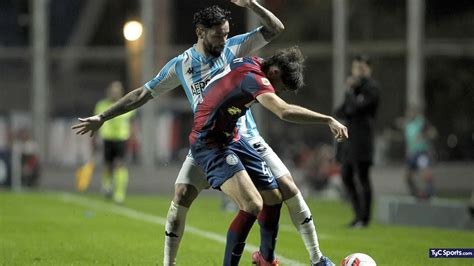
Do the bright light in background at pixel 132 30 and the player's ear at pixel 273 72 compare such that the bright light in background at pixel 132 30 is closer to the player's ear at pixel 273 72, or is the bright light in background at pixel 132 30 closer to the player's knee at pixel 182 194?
the player's knee at pixel 182 194

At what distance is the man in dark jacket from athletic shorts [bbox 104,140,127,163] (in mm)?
6341

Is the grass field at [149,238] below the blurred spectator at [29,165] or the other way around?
below

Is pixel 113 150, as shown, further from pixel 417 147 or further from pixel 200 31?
pixel 200 31

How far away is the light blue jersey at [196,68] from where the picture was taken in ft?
26.9

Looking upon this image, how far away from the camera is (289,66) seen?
25.2ft

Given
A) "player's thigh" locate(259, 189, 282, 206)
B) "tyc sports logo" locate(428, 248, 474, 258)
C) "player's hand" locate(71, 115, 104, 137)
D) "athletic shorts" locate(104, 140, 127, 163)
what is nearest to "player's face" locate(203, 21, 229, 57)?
"player's hand" locate(71, 115, 104, 137)

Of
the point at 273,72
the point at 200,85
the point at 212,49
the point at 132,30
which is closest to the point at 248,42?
the point at 212,49

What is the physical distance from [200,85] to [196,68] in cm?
14

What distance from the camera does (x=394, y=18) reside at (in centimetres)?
2683

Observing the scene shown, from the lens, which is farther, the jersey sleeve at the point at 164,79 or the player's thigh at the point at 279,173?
the player's thigh at the point at 279,173

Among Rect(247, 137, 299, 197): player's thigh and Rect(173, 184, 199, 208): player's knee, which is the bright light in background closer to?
Rect(247, 137, 299, 197): player's thigh

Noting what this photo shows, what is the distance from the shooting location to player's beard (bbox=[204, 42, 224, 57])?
319 inches

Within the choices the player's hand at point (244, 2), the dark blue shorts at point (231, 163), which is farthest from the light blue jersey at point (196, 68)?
the dark blue shorts at point (231, 163)

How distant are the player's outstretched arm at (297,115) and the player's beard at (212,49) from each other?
832mm
